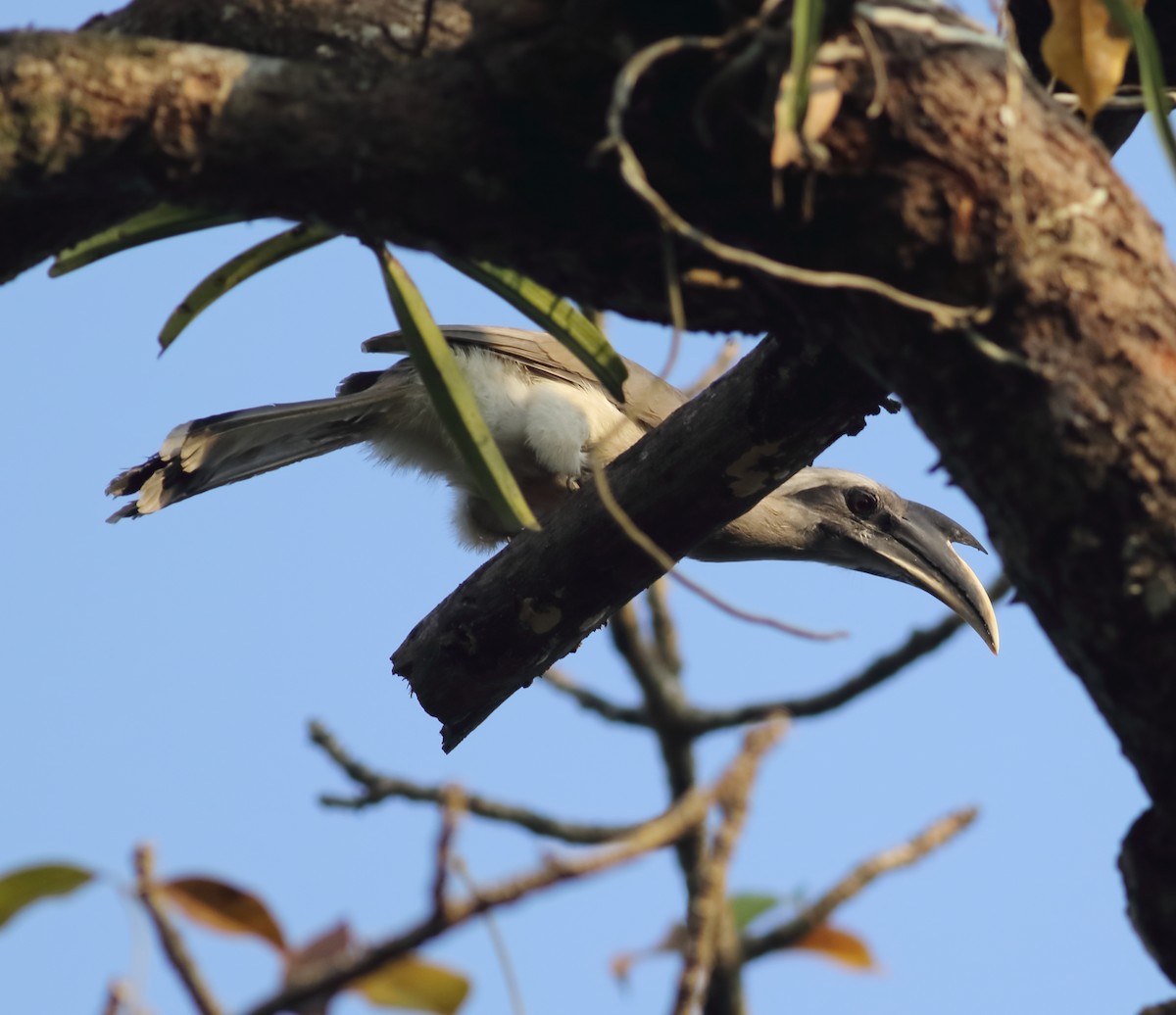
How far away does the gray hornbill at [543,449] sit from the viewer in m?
4.87

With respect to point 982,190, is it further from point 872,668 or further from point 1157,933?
point 872,668

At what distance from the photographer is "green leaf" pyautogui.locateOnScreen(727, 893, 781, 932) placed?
6.73 feet

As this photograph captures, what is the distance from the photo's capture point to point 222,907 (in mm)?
1510

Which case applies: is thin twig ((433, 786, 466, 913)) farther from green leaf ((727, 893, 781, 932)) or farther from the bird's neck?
the bird's neck

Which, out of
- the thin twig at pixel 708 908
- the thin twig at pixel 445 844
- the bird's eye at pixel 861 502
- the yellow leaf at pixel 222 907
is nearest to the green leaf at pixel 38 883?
the yellow leaf at pixel 222 907

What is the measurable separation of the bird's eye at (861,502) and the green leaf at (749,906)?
10.2 feet

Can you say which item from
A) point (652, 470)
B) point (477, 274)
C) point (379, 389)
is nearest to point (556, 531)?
point (652, 470)

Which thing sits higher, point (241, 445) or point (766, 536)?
point (241, 445)

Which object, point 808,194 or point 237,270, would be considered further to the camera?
point 237,270

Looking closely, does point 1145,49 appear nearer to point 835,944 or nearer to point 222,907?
point 835,944

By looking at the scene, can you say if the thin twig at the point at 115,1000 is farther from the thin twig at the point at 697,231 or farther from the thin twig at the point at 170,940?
the thin twig at the point at 697,231

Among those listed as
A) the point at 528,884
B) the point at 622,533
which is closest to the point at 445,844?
the point at 528,884

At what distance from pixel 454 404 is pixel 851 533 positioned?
8.46 ft

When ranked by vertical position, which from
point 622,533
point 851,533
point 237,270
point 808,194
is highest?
point 237,270
